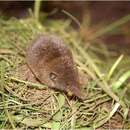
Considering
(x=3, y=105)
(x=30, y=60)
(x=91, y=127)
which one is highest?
(x=30, y=60)

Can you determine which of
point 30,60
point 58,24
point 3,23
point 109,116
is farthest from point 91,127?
point 58,24

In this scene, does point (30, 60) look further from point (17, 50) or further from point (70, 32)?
point (70, 32)

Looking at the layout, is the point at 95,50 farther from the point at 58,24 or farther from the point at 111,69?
the point at 111,69

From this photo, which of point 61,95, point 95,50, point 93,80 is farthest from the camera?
point 95,50

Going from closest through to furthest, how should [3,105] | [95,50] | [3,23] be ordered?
[3,105]
[3,23]
[95,50]

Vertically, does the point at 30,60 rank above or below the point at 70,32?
below

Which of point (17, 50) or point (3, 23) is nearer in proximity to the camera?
point (17, 50)

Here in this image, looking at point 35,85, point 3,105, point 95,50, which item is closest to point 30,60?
point 35,85
